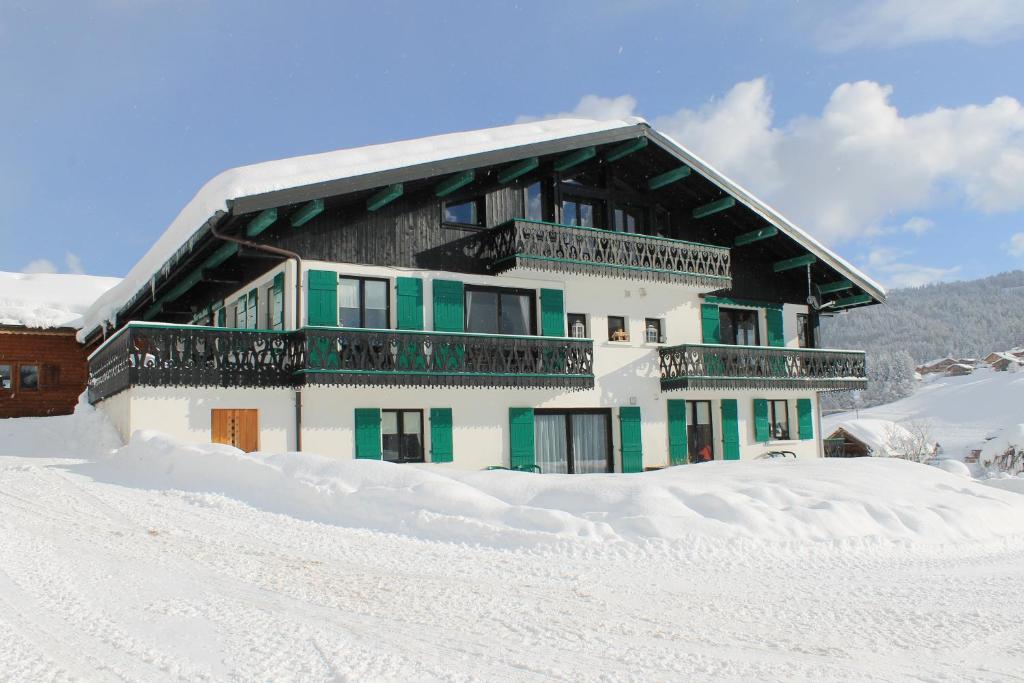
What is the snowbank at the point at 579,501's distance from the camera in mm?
10250

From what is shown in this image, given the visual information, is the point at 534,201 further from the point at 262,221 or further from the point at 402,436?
the point at 262,221

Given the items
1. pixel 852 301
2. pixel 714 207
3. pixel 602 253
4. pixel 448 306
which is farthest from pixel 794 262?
pixel 448 306

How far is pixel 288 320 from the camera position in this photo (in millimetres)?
17781

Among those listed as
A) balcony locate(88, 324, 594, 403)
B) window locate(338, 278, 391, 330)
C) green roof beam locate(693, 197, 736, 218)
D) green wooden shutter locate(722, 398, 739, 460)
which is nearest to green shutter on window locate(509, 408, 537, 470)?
balcony locate(88, 324, 594, 403)

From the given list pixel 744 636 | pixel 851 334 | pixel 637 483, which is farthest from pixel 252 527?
pixel 851 334

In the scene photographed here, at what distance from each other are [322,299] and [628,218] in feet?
30.0

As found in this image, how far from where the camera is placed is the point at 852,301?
26297mm

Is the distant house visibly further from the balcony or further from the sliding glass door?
the sliding glass door

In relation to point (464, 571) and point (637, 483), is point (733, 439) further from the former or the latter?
point (464, 571)

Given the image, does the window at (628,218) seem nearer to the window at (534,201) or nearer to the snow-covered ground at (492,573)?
the window at (534,201)

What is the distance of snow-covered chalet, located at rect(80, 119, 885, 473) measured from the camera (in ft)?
56.2

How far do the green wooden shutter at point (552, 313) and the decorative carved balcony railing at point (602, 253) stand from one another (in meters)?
0.86

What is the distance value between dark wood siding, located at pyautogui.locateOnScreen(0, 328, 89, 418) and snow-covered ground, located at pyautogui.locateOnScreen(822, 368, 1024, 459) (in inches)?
3377

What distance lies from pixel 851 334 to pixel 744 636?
196989 mm
